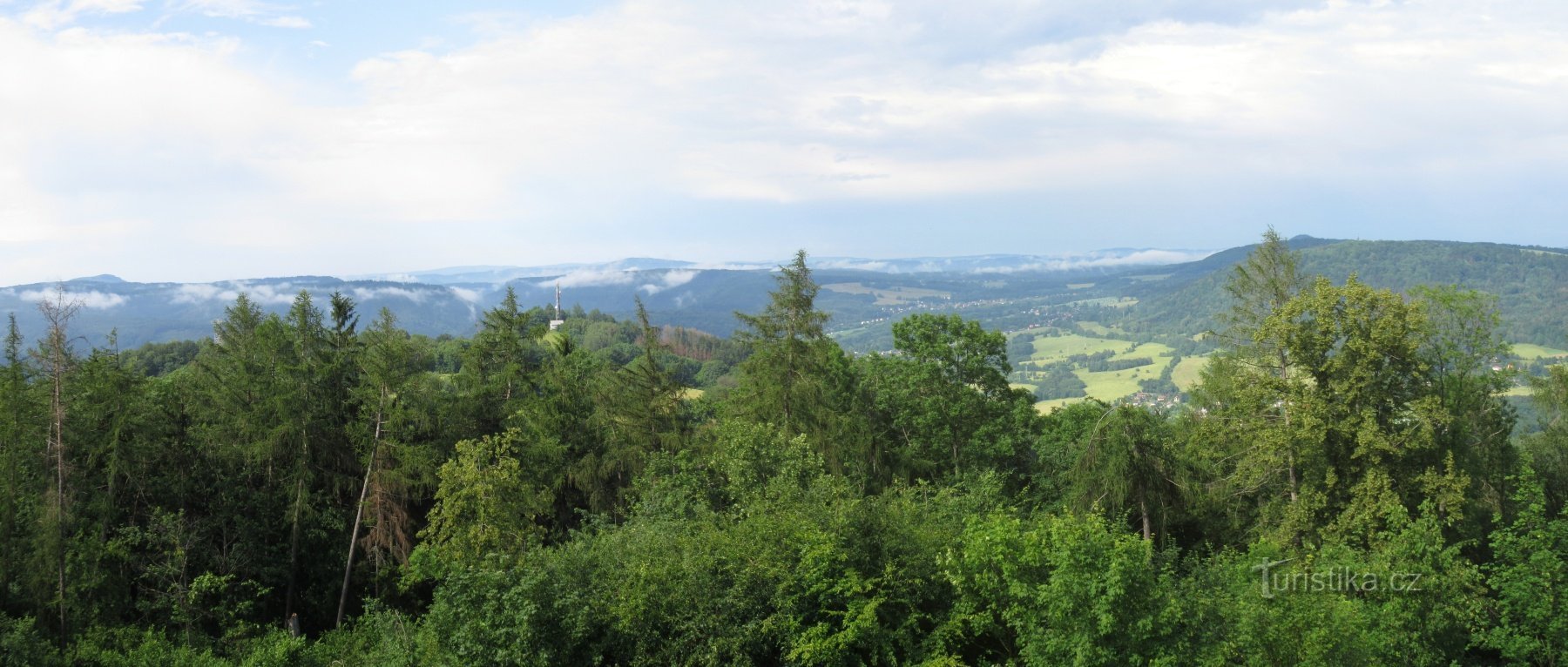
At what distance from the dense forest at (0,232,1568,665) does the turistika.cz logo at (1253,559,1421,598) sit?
0.10m

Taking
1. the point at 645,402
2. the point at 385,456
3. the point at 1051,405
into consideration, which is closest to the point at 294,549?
the point at 385,456

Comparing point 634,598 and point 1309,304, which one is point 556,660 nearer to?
point 634,598

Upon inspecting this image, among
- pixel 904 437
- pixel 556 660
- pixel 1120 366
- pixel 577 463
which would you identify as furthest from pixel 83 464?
pixel 1120 366

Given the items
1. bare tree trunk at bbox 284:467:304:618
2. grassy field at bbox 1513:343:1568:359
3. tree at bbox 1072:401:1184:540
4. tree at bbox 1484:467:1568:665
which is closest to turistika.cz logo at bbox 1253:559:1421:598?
tree at bbox 1484:467:1568:665

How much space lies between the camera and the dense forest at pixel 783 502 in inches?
653

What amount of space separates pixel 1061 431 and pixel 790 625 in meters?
20.9

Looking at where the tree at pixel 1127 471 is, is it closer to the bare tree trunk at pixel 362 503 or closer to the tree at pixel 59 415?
the bare tree trunk at pixel 362 503

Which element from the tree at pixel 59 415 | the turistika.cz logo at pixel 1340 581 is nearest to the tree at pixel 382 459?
the tree at pixel 59 415

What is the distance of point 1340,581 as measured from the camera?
1847 cm

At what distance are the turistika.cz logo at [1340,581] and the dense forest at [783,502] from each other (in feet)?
0.34

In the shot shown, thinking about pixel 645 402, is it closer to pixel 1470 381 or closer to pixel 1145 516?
pixel 1145 516

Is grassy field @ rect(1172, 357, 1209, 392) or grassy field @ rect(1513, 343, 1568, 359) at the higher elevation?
grassy field @ rect(1513, 343, 1568, 359)

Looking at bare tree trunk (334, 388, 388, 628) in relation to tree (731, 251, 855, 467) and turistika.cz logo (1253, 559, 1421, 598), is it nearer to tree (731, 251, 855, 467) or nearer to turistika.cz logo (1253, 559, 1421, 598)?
tree (731, 251, 855, 467)

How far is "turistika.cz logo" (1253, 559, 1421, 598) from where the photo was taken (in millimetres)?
17625
